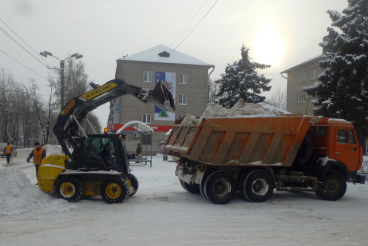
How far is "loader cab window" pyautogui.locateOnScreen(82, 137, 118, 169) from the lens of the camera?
945 cm

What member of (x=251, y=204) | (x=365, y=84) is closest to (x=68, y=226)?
(x=251, y=204)

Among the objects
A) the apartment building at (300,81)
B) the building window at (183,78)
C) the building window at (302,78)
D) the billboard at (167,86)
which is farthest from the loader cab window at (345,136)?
the building window at (183,78)

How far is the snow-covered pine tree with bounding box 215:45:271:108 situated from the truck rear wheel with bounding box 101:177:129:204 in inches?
778

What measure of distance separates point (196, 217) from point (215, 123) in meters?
2.63

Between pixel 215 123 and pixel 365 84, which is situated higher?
pixel 365 84

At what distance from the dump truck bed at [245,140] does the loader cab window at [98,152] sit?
6.23 feet

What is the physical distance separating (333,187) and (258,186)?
2.55 m

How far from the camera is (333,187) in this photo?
10.5m

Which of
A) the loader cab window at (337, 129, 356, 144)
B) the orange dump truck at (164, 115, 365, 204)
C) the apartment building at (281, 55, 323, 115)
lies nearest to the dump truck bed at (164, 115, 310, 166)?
the orange dump truck at (164, 115, 365, 204)

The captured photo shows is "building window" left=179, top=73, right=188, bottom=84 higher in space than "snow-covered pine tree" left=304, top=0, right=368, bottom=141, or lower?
higher

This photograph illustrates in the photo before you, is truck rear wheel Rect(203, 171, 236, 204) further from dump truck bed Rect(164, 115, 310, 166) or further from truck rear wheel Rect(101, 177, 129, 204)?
truck rear wheel Rect(101, 177, 129, 204)

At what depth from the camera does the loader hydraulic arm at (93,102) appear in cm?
954

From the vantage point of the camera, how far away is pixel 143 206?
897 cm

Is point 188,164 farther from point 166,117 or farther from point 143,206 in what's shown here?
point 166,117
